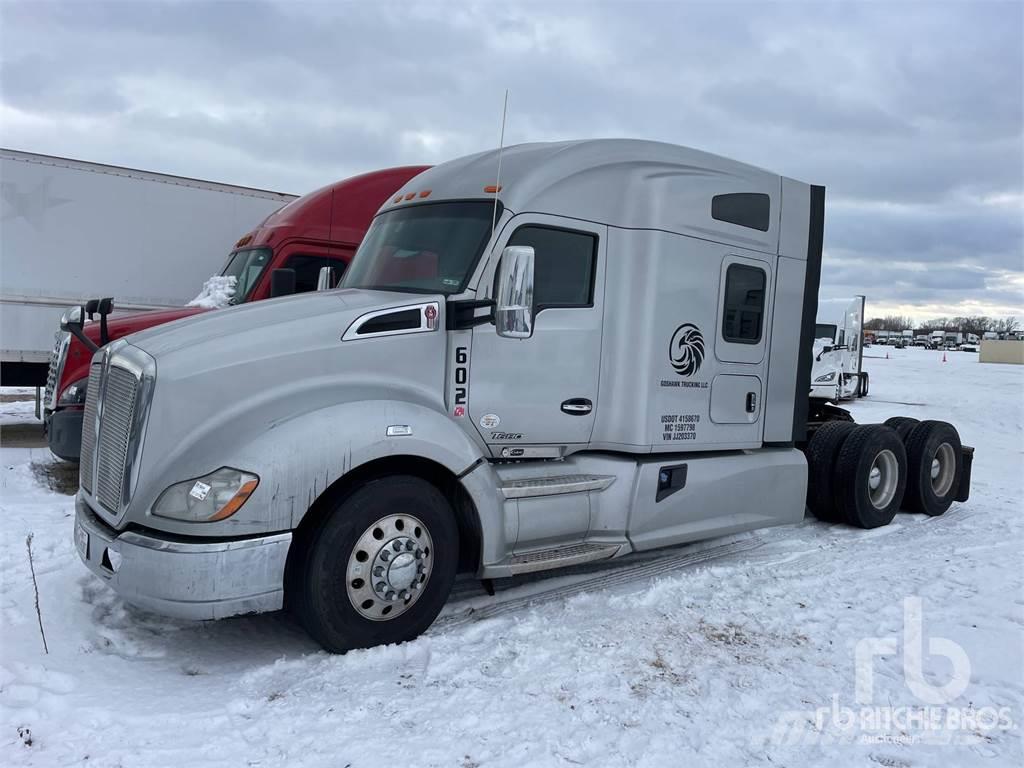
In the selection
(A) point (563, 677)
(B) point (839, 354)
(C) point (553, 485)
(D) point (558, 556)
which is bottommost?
(A) point (563, 677)

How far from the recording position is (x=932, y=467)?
26.8ft

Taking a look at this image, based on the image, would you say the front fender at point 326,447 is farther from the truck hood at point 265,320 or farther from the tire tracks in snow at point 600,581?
the tire tracks in snow at point 600,581

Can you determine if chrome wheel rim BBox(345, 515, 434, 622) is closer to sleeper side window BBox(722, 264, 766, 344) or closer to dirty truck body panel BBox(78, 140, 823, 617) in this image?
dirty truck body panel BBox(78, 140, 823, 617)

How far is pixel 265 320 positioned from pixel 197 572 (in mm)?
1379

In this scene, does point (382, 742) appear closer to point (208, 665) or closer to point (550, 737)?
point (550, 737)

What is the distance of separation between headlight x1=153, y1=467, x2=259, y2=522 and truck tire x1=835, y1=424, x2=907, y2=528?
18.3 ft

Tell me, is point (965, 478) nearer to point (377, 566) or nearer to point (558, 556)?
point (558, 556)

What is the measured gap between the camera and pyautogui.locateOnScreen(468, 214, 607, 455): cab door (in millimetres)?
4836

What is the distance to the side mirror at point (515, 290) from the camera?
441 cm

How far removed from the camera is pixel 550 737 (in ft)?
11.4

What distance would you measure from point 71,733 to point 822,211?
644 cm

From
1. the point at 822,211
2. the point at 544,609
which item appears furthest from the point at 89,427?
the point at 822,211

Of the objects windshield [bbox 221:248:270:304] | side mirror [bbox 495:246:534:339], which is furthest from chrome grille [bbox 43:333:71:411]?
side mirror [bbox 495:246:534:339]

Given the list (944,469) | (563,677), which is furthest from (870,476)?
(563,677)
